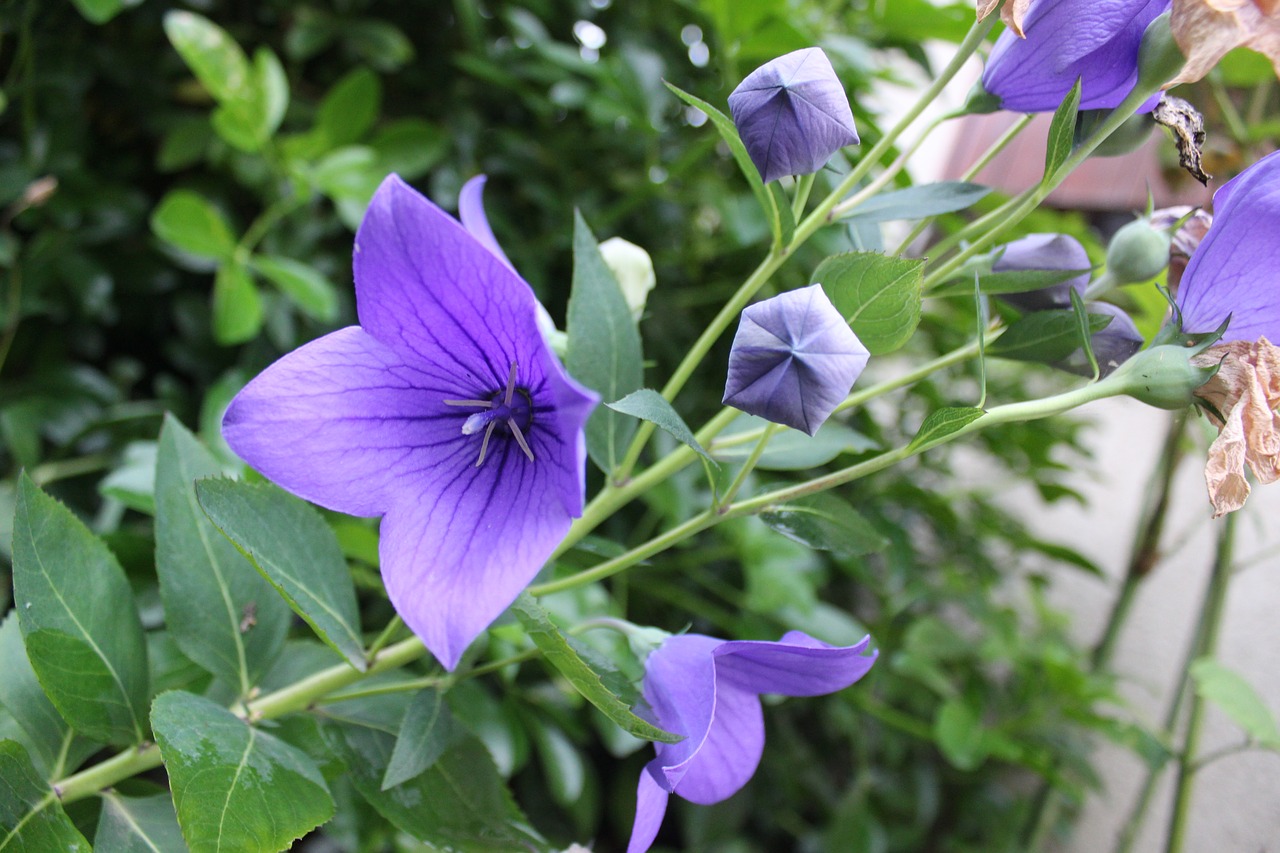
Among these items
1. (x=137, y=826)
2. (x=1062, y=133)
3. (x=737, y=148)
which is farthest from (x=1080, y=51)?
(x=137, y=826)

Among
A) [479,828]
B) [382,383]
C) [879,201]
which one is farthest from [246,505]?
[879,201]

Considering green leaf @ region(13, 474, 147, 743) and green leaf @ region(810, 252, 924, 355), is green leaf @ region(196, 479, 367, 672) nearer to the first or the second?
green leaf @ region(13, 474, 147, 743)

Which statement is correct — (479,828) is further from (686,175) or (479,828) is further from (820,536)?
(686,175)

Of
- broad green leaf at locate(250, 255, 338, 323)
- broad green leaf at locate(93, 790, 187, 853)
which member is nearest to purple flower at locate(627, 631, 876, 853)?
broad green leaf at locate(93, 790, 187, 853)

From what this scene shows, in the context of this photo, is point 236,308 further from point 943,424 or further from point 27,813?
point 943,424

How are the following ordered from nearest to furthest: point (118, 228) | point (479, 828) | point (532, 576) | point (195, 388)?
point (532, 576) < point (479, 828) < point (118, 228) < point (195, 388)

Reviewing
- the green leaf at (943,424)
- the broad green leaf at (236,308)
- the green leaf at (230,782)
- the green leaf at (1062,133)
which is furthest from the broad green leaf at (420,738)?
the broad green leaf at (236,308)
